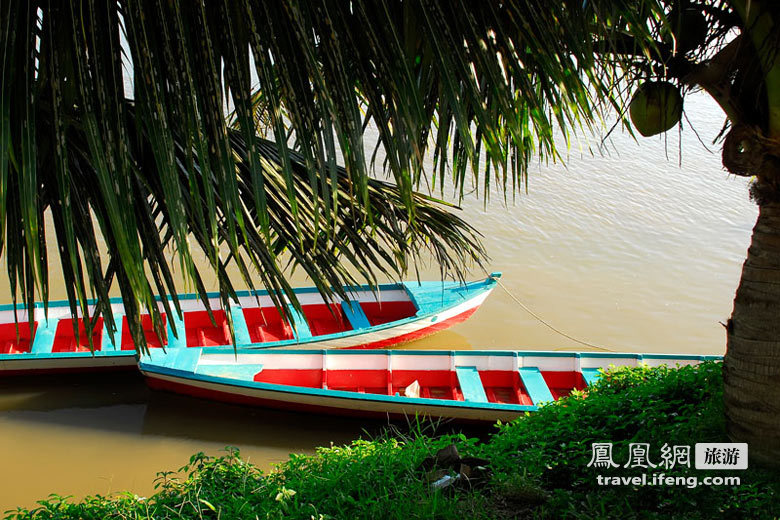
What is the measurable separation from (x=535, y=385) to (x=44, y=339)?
414cm

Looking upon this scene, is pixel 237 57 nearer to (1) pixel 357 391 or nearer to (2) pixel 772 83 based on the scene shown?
(2) pixel 772 83

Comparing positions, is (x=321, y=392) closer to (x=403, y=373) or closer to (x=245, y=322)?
(x=403, y=373)

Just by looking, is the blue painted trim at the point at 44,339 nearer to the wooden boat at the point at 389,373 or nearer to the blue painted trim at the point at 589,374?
the wooden boat at the point at 389,373

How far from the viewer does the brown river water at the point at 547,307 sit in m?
5.55

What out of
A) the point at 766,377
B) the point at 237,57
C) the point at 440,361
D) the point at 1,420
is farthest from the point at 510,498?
the point at 1,420

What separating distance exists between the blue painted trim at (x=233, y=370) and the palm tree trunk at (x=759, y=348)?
3.88 meters

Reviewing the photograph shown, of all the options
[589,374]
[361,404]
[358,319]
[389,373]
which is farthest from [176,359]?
[589,374]

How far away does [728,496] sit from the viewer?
8.38 ft

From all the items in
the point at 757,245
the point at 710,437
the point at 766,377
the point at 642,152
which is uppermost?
the point at 642,152

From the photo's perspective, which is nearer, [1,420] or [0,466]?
[0,466]

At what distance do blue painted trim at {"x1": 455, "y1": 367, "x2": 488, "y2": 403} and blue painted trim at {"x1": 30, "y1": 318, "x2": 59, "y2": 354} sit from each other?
3399 mm

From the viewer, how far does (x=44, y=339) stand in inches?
245

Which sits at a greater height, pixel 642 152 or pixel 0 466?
pixel 642 152

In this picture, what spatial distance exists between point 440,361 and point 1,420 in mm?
3549
